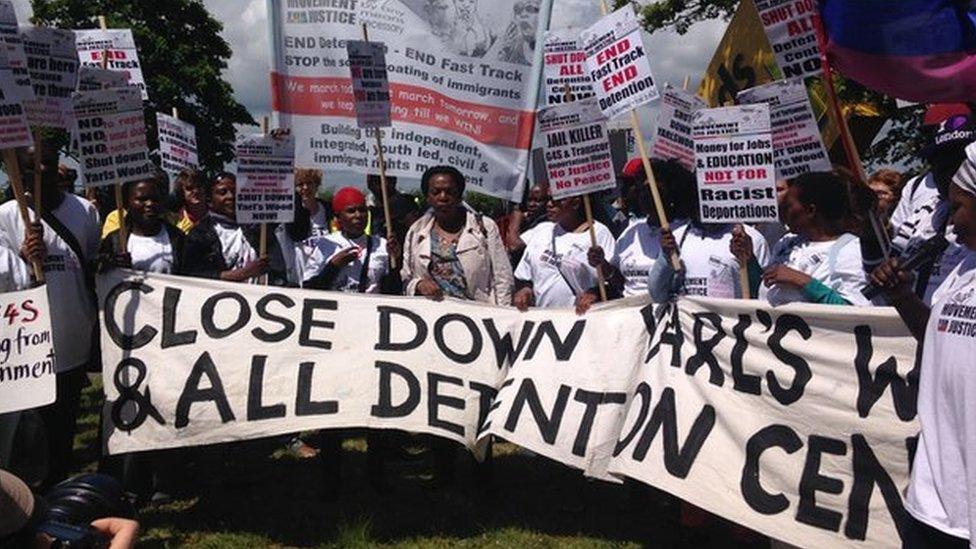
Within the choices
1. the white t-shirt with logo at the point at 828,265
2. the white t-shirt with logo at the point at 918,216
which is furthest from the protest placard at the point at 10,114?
the white t-shirt with logo at the point at 918,216

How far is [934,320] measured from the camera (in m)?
2.86

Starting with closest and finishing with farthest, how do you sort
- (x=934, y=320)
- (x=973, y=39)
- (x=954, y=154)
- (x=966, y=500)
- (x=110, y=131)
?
(x=966, y=500), (x=934, y=320), (x=973, y=39), (x=954, y=154), (x=110, y=131)

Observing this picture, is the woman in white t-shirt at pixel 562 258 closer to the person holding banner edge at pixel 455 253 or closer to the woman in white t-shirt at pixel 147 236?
the person holding banner edge at pixel 455 253

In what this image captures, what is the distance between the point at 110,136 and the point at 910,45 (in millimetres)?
4116

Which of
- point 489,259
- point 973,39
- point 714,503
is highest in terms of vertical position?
point 973,39

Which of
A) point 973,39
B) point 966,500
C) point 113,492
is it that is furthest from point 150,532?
point 973,39

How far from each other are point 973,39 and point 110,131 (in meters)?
4.34

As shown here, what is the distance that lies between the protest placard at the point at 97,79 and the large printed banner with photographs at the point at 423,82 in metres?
1.17

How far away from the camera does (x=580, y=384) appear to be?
16.8 ft

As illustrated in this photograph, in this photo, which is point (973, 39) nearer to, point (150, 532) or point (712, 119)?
point (712, 119)

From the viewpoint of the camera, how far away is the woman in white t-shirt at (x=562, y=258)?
6.16 meters

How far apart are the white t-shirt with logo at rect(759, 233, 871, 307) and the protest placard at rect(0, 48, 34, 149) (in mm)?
3812

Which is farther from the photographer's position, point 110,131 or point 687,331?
point 110,131

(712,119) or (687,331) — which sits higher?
(712,119)
